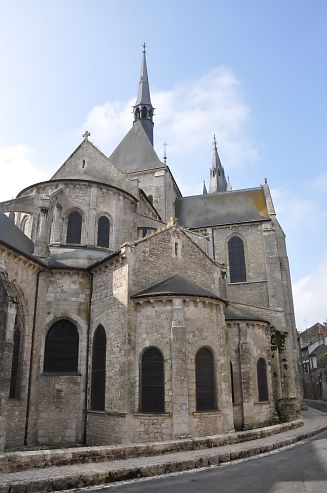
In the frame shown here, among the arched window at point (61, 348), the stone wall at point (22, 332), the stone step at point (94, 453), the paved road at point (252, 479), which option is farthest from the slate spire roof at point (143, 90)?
the paved road at point (252, 479)

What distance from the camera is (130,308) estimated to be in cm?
1372

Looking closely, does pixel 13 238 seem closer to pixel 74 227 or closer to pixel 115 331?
pixel 74 227

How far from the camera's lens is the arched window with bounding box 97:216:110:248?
18938 mm

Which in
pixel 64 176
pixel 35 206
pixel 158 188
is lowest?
pixel 35 206

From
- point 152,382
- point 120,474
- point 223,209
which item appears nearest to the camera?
point 120,474

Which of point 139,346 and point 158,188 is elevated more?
point 158,188

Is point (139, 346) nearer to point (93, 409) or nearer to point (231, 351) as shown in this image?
point (93, 409)

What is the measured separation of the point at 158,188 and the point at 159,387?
20013 mm

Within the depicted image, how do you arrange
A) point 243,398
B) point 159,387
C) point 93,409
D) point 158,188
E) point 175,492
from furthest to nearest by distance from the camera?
point 158,188, point 243,398, point 93,409, point 159,387, point 175,492

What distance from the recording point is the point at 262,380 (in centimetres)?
1805

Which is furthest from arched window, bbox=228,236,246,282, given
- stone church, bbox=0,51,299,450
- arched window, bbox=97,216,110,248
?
arched window, bbox=97,216,110,248

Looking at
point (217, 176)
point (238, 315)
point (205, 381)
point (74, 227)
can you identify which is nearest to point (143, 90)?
point (217, 176)

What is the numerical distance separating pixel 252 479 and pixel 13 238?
38.6 ft

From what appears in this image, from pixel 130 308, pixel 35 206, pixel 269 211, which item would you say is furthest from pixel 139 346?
pixel 269 211
